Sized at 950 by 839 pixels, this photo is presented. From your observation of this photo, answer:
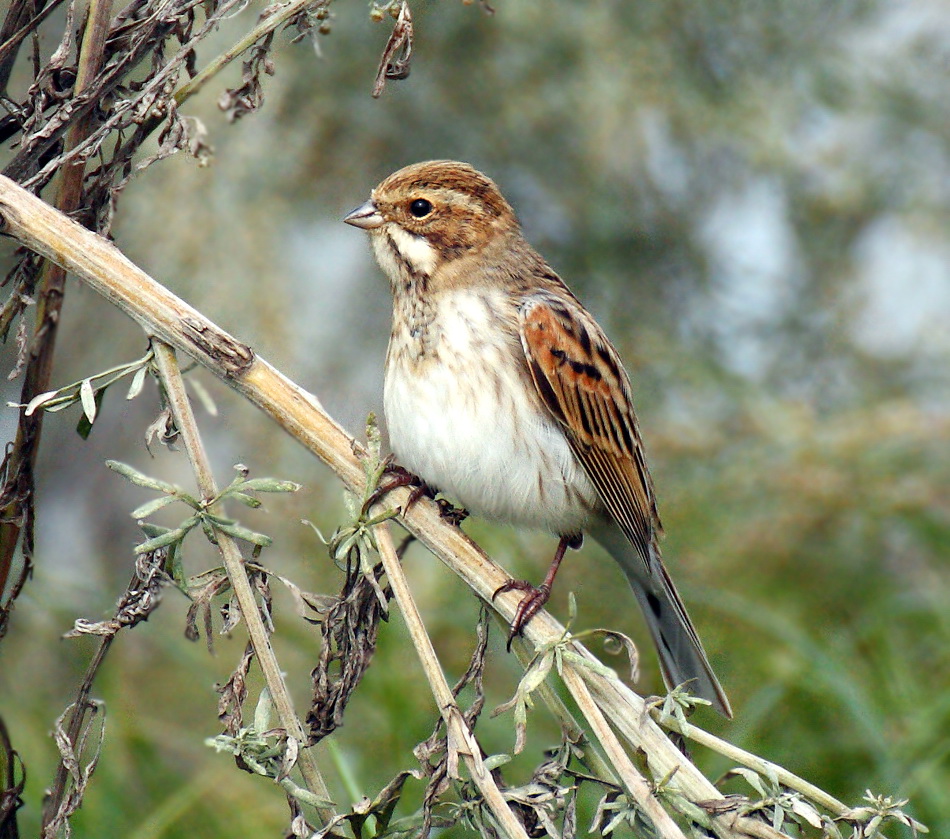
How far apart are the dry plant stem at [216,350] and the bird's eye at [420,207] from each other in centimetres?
122

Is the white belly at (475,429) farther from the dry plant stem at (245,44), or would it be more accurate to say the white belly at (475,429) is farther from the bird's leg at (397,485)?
the dry plant stem at (245,44)

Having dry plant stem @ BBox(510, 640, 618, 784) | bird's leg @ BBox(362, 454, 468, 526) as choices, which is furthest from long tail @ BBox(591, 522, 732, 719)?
dry plant stem @ BBox(510, 640, 618, 784)

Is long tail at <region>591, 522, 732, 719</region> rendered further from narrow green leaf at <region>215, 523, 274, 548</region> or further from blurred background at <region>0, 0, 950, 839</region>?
blurred background at <region>0, 0, 950, 839</region>

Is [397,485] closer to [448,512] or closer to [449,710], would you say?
[448,512]

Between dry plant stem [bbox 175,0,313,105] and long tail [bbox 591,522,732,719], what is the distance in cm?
171

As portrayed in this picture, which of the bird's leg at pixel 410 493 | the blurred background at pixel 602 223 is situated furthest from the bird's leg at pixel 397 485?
the blurred background at pixel 602 223

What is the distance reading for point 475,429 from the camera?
3.09 metres

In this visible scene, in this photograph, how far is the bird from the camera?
3.11m

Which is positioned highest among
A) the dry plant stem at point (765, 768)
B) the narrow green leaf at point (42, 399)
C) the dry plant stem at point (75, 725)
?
the narrow green leaf at point (42, 399)

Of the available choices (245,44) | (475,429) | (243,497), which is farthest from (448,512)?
(245,44)

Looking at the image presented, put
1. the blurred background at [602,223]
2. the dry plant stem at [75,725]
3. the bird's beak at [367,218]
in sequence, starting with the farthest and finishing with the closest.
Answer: the blurred background at [602,223]
the bird's beak at [367,218]
the dry plant stem at [75,725]

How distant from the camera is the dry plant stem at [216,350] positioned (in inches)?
84.0

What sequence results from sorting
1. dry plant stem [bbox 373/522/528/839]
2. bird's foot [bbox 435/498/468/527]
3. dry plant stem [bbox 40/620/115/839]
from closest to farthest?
dry plant stem [bbox 373/522/528/839] → dry plant stem [bbox 40/620/115/839] → bird's foot [bbox 435/498/468/527]

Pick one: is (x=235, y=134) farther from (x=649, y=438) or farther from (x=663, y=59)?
(x=649, y=438)
